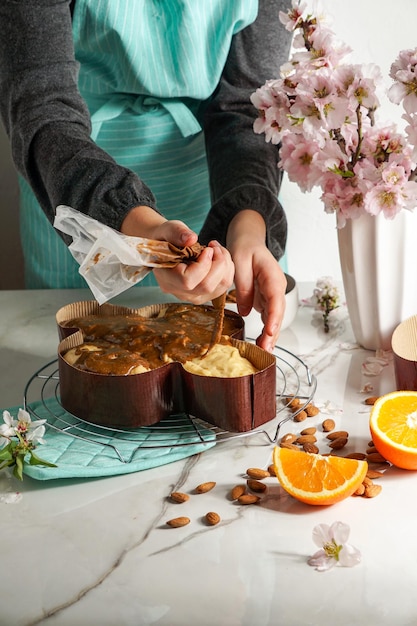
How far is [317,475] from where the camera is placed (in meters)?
0.88

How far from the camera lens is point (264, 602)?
723 millimetres

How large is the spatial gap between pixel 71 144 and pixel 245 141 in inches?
16.1

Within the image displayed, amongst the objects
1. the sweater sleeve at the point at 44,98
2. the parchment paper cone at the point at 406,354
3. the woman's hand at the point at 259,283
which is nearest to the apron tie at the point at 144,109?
the sweater sleeve at the point at 44,98

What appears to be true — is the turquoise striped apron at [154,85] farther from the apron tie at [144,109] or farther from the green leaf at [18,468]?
A: the green leaf at [18,468]

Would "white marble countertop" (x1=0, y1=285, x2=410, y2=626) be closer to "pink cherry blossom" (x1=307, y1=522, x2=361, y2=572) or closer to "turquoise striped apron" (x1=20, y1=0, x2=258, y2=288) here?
"pink cherry blossom" (x1=307, y1=522, x2=361, y2=572)

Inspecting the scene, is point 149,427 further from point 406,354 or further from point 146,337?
point 406,354

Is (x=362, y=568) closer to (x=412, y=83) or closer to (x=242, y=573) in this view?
(x=242, y=573)

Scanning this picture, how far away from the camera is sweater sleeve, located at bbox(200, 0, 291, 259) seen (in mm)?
1387

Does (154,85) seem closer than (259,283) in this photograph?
No

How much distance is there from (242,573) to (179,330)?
436 mm

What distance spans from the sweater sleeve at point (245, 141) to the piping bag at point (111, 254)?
0.38 meters

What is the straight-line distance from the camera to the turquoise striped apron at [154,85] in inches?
58.1

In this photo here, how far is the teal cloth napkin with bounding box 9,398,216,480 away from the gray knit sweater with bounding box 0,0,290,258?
0.30m

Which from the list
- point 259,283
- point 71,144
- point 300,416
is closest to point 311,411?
point 300,416
